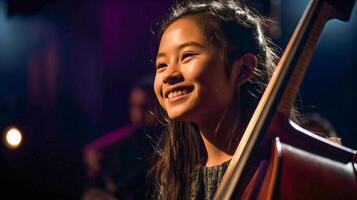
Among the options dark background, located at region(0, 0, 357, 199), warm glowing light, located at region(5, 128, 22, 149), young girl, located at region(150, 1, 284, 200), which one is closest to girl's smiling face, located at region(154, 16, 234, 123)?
young girl, located at region(150, 1, 284, 200)

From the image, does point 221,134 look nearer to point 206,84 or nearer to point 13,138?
point 206,84

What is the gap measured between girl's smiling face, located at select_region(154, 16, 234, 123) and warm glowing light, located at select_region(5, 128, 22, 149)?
3.40 metres

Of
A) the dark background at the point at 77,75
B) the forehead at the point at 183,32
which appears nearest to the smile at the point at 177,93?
the forehead at the point at 183,32

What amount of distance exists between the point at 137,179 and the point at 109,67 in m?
2.43

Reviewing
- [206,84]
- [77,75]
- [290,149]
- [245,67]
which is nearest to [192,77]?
[206,84]

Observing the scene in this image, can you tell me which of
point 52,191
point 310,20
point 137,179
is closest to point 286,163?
point 310,20

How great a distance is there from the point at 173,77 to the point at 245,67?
19 cm

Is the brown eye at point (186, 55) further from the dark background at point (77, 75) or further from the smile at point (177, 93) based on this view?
the dark background at point (77, 75)

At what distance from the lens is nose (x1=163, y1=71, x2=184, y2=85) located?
3.61ft

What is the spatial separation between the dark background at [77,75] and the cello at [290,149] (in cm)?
293

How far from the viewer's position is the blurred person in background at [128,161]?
7.98ft

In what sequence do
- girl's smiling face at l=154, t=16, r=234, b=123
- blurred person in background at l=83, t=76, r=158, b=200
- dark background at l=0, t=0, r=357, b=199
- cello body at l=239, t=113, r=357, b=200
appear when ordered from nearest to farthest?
cello body at l=239, t=113, r=357, b=200 < girl's smiling face at l=154, t=16, r=234, b=123 < blurred person in background at l=83, t=76, r=158, b=200 < dark background at l=0, t=0, r=357, b=199

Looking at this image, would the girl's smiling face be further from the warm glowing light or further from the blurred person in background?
the warm glowing light

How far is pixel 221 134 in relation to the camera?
1182 millimetres
